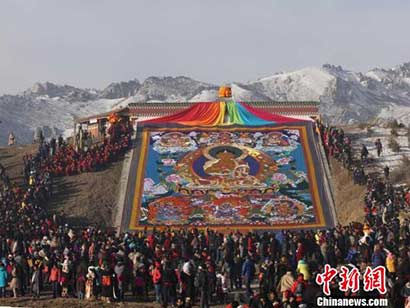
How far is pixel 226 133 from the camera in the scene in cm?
3838

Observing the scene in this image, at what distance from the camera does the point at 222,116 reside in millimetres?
40594

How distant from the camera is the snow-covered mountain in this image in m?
85.1

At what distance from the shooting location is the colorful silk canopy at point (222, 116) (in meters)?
40.0

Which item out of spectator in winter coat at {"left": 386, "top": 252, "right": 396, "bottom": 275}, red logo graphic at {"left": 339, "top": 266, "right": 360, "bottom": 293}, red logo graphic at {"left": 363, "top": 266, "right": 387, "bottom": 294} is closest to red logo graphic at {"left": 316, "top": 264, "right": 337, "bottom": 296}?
red logo graphic at {"left": 339, "top": 266, "right": 360, "bottom": 293}

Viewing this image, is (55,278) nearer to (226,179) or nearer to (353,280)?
(353,280)

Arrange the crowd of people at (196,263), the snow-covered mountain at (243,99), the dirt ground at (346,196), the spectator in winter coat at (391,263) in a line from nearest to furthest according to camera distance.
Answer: the crowd of people at (196,263), the spectator in winter coat at (391,263), the dirt ground at (346,196), the snow-covered mountain at (243,99)

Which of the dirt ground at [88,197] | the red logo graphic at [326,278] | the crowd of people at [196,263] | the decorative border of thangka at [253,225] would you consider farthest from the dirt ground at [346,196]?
the red logo graphic at [326,278]

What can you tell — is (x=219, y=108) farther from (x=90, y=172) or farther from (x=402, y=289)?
(x=402, y=289)

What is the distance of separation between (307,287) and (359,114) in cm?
8111

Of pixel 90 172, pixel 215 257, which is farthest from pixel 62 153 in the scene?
pixel 215 257

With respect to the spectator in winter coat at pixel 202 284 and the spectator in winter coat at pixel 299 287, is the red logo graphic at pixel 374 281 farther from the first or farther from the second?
the spectator in winter coat at pixel 202 284

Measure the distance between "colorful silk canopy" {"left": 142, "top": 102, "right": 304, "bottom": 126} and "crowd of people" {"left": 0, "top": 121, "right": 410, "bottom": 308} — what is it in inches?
538

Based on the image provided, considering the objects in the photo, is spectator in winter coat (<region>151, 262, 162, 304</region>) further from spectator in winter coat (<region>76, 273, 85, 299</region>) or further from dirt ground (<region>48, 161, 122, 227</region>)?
dirt ground (<region>48, 161, 122, 227</region>)

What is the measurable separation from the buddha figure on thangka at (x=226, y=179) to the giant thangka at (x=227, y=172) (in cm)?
4
